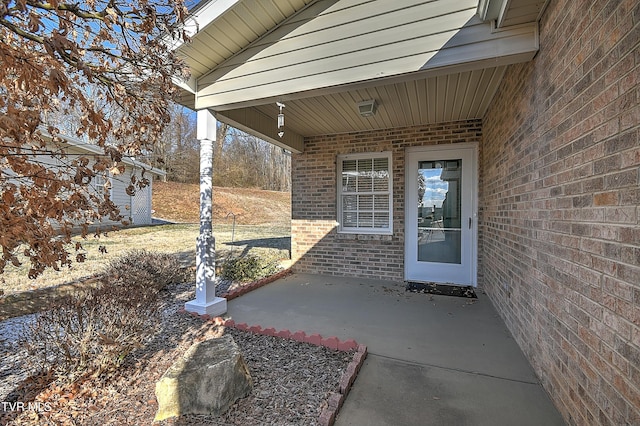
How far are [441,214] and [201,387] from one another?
173 inches

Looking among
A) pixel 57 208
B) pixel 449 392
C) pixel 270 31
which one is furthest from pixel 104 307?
pixel 270 31

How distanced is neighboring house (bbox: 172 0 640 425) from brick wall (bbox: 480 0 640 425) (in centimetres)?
1

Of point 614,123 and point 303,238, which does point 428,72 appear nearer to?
point 614,123

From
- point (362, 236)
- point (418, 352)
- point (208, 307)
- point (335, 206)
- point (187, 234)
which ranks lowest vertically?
point (418, 352)

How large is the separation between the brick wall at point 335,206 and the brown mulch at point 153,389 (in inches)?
114

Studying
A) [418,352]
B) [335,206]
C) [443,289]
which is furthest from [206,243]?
[443,289]

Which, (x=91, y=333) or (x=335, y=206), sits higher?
(x=335, y=206)

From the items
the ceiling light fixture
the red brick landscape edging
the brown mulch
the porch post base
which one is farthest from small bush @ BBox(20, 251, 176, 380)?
the ceiling light fixture

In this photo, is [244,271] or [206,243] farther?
[244,271]

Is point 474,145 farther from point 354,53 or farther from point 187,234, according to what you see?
point 187,234

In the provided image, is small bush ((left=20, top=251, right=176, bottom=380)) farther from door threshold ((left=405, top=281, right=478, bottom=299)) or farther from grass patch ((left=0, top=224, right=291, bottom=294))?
door threshold ((left=405, top=281, right=478, bottom=299))

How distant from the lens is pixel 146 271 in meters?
4.31

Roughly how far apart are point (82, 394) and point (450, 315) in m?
3.58

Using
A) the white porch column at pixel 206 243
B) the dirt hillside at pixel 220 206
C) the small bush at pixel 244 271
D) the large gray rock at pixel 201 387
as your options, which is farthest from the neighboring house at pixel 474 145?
the dirt hillside at pixel 220 206
